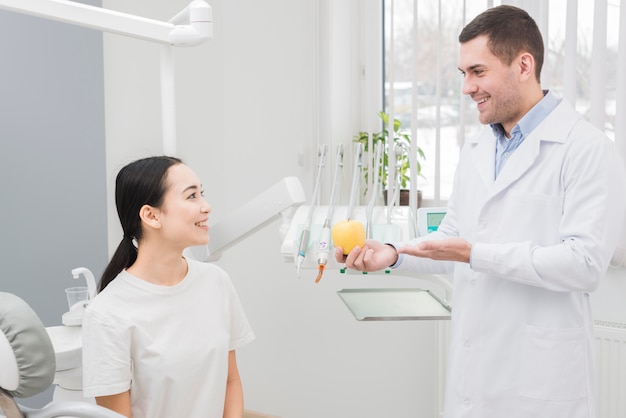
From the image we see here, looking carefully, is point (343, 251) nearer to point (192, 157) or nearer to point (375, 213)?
point (375, 213)

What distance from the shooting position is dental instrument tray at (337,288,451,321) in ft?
5.40

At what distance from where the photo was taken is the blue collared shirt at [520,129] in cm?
150

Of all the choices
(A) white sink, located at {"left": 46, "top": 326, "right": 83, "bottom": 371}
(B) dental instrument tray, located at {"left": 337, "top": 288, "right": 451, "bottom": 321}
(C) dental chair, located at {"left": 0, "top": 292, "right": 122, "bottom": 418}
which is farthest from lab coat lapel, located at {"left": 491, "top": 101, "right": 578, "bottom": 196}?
(A) white sink, located at {"left": 46, "top": 326, "right": 83, "bottom": 371}

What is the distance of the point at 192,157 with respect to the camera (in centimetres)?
301

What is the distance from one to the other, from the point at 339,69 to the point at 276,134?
411mm

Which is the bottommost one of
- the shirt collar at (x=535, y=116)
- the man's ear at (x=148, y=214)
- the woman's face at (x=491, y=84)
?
the man's ear at (x=148, y=214)

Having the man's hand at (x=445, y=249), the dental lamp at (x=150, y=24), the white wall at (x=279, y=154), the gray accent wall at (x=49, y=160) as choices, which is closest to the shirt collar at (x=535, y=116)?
the man's hand at (x=445, y=249)

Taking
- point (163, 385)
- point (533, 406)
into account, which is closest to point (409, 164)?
point (533, 406)

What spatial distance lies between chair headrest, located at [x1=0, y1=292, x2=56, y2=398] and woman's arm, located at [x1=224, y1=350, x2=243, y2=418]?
478mm

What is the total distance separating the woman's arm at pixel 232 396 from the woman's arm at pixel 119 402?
243mm

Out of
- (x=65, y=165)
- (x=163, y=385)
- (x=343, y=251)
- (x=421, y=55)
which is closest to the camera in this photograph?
(x=163, y=385)

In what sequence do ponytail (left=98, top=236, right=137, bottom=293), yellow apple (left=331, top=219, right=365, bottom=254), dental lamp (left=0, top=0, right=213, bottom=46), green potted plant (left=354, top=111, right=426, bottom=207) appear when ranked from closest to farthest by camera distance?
dental lamp (left=0, top=0, right=213, bottom=46), ponytail (left=98, top=236, right=137, bottom=293), yellow apple (left=331, top=219, right=365, bottom=254), green potted plant (left=354, top=111, right=426, bottom=207)

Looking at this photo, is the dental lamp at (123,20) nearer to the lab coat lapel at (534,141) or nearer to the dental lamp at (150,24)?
the dental lamp at (150,24)

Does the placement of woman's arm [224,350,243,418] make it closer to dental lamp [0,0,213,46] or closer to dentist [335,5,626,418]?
dentist [335,5,626,418]
